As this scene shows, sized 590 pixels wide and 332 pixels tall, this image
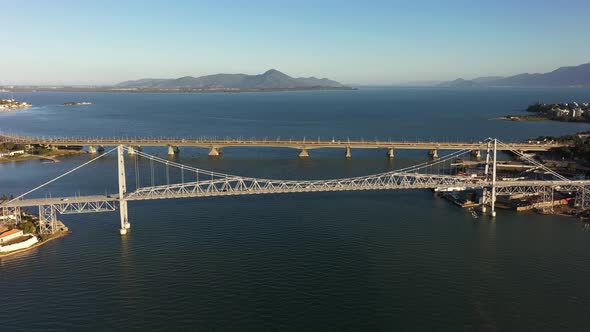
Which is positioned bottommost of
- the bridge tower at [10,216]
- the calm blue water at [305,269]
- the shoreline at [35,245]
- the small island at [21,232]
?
the calm blue water at [305,269]

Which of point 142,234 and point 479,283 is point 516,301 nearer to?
point 479,283

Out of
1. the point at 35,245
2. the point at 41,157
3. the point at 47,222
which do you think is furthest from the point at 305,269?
the point at 41,157

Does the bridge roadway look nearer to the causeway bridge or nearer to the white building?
the white building

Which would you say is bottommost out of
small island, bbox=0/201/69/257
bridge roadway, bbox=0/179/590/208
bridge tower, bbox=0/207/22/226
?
small island, bbox=0/201/69/257

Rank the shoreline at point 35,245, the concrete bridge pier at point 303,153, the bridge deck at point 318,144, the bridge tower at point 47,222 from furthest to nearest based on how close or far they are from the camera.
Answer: the concrete bridge pier at point 303,153
the bridge deck at point 318,144
the bridge tower at point 47,222
the shoreline at point 35,245

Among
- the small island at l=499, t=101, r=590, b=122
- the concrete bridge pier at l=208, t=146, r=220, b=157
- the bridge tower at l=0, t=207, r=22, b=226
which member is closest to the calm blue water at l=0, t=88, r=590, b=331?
the bridge tower at l=0, t=207, r=22, b=226

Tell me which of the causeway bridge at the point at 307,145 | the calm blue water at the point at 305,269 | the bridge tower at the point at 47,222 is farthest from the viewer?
the causeway bridge at the point at 307,145

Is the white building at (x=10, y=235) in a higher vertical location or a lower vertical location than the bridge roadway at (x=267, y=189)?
lower

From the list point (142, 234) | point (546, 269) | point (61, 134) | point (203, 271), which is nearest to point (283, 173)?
point (142, 234)

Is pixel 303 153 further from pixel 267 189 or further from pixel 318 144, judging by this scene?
pixel 267 189

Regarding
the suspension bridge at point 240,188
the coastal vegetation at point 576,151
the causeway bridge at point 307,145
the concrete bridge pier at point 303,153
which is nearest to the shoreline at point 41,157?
the causeway bridge at point 307,145

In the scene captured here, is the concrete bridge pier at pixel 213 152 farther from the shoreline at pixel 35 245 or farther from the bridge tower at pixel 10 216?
the shoreline at pixel 35 245
